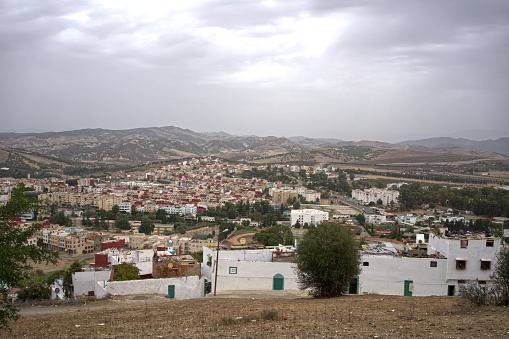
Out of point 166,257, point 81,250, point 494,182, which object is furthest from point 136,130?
point 166,257

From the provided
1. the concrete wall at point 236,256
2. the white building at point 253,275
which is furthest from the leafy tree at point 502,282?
the concrete wall at point 236,256

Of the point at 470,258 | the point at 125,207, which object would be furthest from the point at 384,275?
the point at 125,207

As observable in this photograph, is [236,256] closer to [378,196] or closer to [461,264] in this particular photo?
[461,264]

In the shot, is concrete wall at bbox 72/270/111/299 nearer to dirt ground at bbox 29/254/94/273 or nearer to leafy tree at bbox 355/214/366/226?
dirt ground at bbox 29/254/94/273

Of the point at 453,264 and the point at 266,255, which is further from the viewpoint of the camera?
the point at 266,255

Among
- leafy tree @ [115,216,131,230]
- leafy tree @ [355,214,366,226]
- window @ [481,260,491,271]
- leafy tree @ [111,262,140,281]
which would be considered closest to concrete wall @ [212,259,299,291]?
Result: leafy tree @ [111,262,140,281]

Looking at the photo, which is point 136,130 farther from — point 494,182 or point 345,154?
point 494,182
